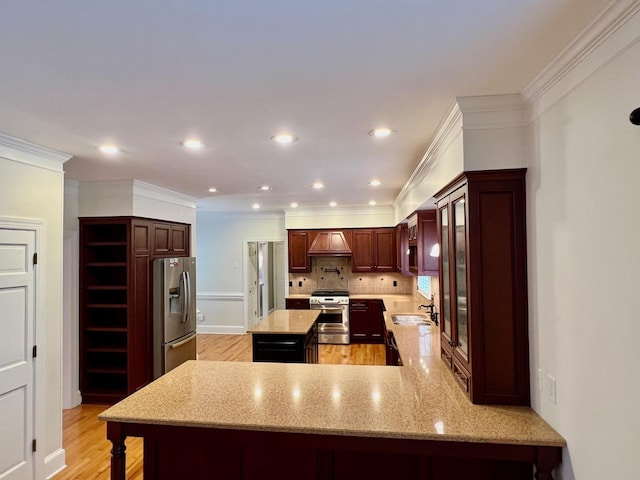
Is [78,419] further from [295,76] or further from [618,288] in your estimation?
[618,288]

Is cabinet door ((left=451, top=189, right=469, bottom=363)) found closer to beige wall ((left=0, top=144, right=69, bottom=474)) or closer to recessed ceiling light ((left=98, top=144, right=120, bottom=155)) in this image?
recessed ceiling light ((left=98, top=144, right=120, bottom=155))

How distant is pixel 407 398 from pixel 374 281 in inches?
199

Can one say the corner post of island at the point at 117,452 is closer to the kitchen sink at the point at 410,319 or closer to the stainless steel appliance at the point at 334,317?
the kitchen sink at the point at 410,319

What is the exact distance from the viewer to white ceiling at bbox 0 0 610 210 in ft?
3.94

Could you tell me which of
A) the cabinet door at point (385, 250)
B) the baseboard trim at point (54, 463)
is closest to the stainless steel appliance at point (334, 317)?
the cabinet door at point (385, 250)

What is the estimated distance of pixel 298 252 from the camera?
23.1ft

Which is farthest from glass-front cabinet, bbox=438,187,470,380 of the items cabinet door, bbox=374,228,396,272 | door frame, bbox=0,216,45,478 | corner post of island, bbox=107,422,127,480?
cabinet door, bbox=374,228,396,272

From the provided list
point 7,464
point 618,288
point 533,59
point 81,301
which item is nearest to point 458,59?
point 533,59

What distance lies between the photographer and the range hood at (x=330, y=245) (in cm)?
676

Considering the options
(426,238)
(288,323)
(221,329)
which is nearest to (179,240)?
(288,323)

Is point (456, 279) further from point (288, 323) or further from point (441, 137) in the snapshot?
point (288, 323)

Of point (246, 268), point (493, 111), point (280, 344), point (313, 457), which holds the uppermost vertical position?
point (493, 111)

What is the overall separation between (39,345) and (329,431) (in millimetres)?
2369

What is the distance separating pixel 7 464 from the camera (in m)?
2.46
